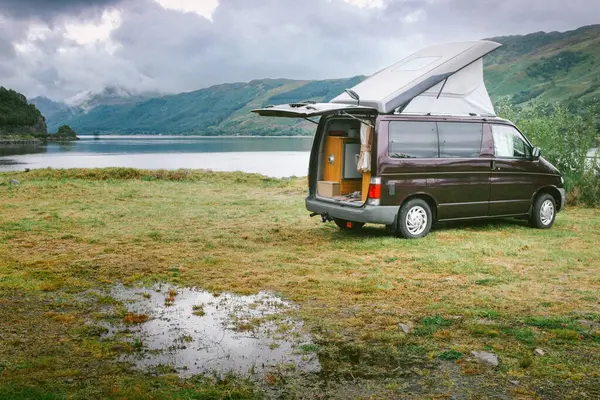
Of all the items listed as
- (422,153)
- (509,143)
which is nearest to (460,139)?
(422,153)

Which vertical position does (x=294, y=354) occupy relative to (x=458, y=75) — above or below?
below

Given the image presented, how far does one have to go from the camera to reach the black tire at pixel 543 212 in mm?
12750

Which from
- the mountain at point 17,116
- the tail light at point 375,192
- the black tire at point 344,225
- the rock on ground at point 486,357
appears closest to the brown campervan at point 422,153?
the tail light at point 375,192

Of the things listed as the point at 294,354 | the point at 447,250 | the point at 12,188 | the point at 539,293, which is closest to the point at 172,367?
the point at 294,354

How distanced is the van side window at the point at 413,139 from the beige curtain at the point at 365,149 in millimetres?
384

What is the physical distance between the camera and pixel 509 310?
6.54 metres

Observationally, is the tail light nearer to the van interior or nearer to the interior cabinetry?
the van interior

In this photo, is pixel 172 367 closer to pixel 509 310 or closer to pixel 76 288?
pixel 76 288

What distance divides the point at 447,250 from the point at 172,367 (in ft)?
20.8

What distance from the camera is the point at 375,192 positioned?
10609mm

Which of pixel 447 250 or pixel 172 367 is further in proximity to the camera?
pixel 447 250

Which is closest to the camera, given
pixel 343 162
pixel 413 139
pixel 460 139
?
pixel 413 139

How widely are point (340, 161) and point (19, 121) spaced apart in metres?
193

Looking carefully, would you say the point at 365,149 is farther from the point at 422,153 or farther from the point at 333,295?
the point at 333,295
